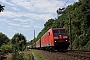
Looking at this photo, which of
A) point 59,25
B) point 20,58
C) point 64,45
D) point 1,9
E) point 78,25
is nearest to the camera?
point 1,9

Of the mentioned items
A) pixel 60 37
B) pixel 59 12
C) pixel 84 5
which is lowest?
pixel 60 37

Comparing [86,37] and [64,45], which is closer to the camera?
[64,45]

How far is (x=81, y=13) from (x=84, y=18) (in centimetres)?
270

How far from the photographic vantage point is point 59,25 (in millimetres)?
75625

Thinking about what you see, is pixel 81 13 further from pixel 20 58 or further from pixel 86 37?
pixel 20 58

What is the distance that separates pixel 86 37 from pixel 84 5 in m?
8.38

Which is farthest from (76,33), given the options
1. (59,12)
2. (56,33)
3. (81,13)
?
(59,12)

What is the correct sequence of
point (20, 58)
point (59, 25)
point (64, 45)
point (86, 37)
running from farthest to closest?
point (59, 25)
point (86, 37)
point (64, 45)
point (20, 58)

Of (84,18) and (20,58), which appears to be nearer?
(20,58)

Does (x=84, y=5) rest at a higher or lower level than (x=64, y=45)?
higher

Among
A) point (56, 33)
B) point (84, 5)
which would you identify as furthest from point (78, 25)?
point (56, 33)

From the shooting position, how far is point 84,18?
4397cm

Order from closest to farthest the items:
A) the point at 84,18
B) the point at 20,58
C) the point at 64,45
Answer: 1. the point at 20,58
2. the point at 64,45
3. the point at 84,18

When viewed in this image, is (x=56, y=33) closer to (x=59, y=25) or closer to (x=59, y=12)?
(x=59, y=25)
